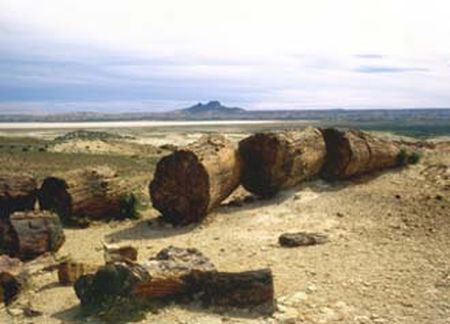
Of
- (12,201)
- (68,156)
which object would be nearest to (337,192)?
(12,201)

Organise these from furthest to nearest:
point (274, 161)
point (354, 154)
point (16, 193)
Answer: point (354, 154)
point (274, 161)
point (16, 193)

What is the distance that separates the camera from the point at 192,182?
49.6ft

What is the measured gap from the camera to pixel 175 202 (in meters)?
15.3

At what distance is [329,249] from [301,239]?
617 mm

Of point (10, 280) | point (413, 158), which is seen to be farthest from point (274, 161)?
point (10, 280)

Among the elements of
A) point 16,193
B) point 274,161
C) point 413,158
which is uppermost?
point 274,161

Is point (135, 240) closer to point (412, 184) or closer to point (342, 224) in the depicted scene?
point (342, 224)

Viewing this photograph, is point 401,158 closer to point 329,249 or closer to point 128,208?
point 329,249

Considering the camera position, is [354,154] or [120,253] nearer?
[120,253]

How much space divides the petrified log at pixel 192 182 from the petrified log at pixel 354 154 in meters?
3.04

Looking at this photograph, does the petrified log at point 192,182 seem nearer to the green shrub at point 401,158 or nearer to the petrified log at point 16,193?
the petrified log at point 16,193

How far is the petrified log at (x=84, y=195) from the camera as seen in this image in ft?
50.5

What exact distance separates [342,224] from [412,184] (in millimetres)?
3406

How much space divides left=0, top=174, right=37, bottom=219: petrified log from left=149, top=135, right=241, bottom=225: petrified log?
260cm
